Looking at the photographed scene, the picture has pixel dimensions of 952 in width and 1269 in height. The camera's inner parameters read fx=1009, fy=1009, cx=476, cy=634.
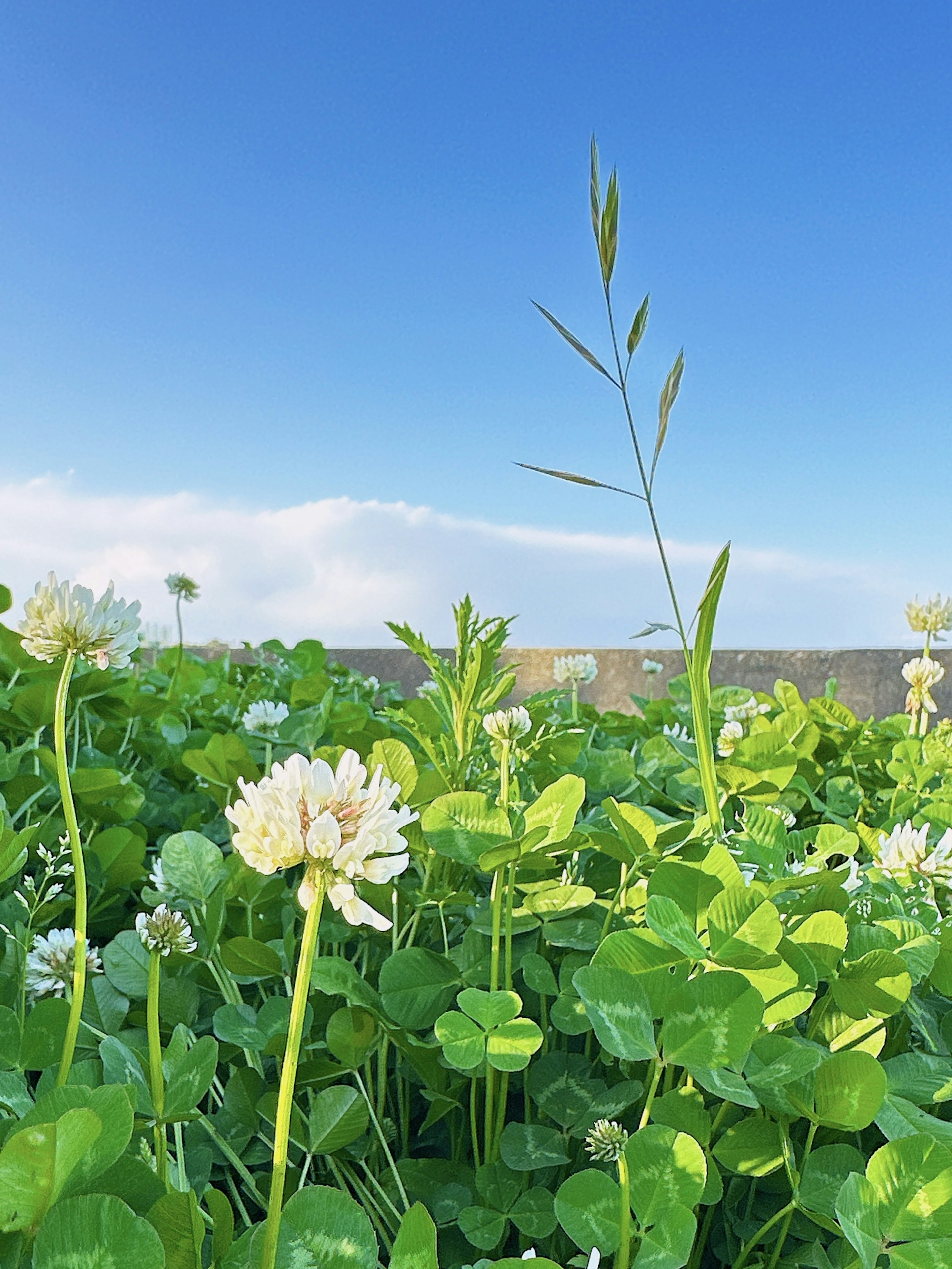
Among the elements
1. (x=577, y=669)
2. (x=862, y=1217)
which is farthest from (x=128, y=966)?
(x=577, y=669)

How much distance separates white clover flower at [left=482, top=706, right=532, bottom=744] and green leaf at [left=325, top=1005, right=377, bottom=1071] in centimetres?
22

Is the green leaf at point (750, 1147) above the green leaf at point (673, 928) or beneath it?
beneath

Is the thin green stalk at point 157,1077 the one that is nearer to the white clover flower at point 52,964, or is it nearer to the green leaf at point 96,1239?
the green leaf at point 96,1239

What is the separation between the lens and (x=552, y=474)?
88cm

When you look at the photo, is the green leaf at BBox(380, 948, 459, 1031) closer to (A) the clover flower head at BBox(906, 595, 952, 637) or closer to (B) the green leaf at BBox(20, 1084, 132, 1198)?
(B) the green leaf at BBox(20, 1084, 132, 1198)

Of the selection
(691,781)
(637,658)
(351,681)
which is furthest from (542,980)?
(637,658)

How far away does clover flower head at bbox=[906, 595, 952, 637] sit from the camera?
1.82 meters

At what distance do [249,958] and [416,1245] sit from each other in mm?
362

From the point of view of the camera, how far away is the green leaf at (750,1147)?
57 centimetres

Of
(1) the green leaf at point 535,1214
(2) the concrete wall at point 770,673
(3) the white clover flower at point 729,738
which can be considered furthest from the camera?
(2) the concrete wall at point 770,673

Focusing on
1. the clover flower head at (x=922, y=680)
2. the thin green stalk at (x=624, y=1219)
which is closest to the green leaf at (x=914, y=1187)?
the thin green stalk at (x=624, y=1219)

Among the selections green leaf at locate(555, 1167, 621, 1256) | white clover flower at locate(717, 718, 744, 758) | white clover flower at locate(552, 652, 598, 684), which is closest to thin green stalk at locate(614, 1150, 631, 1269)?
Answer: green leaf at locate(555, 1167, 621, 1256)

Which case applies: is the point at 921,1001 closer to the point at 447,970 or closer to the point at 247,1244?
the point at 447,970

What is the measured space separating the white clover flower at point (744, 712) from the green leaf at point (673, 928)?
0.97 meters
